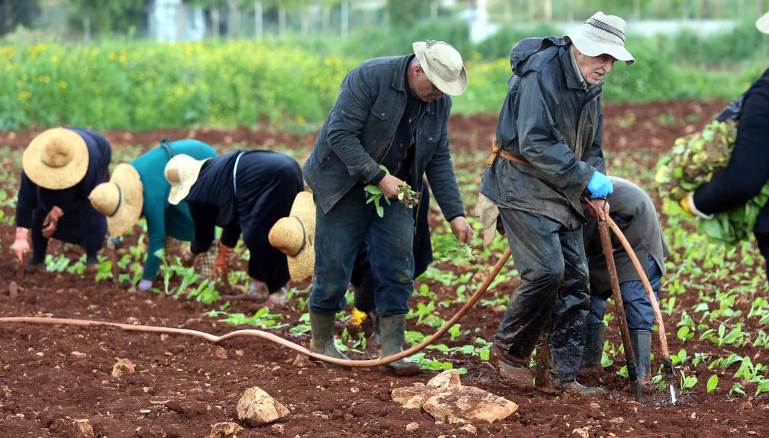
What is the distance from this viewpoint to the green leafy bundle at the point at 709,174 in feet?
16.0

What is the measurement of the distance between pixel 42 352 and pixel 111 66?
43.9 feet

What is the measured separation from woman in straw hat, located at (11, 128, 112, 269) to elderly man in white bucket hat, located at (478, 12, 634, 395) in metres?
3.76

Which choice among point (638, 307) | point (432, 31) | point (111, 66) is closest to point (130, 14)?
point (432, 31)

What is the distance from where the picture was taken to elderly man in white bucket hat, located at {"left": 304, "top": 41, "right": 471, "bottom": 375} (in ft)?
18.5

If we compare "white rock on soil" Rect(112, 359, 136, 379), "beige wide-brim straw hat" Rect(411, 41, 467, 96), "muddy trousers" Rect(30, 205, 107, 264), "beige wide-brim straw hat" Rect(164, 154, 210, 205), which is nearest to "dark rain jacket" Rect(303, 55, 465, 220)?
"beige wide-brim straw hat" Rect(411, 41, 467, 96)

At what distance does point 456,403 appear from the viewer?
4.91 meters

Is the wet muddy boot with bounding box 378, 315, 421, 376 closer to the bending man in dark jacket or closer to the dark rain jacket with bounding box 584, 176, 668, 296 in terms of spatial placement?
the bending man in dark jacket

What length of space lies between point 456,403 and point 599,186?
120cm

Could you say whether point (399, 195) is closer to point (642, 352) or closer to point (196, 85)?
point (642, 352)

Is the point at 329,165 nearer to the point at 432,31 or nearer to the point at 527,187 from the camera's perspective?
the point at 527,187

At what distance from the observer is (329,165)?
19.3ft

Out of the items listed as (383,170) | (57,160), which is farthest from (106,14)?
(383,170)

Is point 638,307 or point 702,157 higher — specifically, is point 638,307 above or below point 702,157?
below

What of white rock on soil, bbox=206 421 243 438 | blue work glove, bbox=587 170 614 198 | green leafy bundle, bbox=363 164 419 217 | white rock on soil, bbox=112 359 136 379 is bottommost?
white rock on soil, bbox=112 359 136 379
